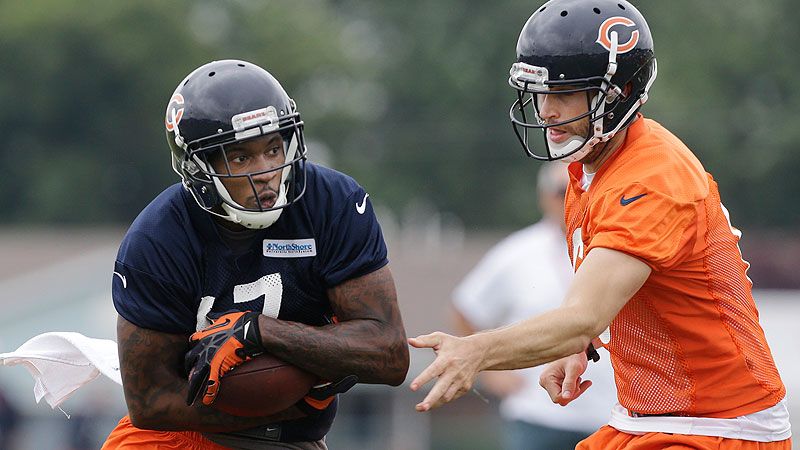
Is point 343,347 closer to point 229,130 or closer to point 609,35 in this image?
point 229,130

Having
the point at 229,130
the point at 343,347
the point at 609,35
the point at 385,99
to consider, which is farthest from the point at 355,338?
the point at 385,99

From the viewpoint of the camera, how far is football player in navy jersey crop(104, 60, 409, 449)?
15.9 ft

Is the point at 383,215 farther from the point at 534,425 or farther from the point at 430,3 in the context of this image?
the point at 534,425

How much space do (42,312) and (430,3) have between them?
30446mm

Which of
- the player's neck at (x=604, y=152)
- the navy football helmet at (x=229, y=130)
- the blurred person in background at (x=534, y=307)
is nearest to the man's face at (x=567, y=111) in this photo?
the player's neck at (x=604, y=152)

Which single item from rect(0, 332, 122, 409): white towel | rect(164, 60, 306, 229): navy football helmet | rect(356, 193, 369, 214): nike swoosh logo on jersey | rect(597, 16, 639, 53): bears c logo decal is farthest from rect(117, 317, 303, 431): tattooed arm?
rect(597, 16, 639, 53): bears c logo decal

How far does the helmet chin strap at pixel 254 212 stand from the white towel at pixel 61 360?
996 millimetres

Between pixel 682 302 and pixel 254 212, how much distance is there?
1.40 meters

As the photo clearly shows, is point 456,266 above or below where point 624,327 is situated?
below

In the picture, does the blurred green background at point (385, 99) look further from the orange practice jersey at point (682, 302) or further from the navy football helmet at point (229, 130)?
the orange practice jersey at point (682, 302)

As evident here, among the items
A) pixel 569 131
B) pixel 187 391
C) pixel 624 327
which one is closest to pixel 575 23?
pixel 569 131

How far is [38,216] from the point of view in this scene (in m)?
41.4

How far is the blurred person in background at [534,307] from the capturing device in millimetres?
7672

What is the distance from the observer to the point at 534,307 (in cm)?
792
